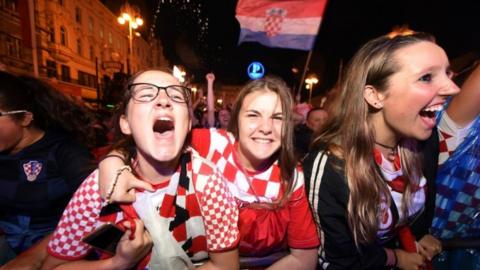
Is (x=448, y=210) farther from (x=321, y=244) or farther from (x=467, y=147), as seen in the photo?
(x=321, y=244)

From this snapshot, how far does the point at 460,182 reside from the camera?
190 cm

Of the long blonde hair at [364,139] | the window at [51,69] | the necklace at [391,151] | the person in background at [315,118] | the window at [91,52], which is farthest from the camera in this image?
the window at [91,52]

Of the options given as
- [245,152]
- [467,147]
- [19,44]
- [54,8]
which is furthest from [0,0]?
[467,147]

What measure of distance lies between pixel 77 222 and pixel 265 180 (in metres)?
1.16

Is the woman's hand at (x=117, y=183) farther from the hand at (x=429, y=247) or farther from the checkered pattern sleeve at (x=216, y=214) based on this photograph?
the hand at (x=429, y=247)

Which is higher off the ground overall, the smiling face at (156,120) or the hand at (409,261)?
the smiling face at (156,120)

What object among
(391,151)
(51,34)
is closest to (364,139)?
(391,151)

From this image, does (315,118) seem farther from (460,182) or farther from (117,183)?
(117,183)

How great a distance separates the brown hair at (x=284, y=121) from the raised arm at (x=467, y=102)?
1034 mm

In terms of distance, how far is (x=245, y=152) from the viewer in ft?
6.64

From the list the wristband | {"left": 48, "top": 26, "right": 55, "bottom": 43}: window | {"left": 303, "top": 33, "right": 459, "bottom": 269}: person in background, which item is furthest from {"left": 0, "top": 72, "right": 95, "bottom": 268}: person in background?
{"left": 48, "top": 26, "right": 55, "bottom": 43}: window

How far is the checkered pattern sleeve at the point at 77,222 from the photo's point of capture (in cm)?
155

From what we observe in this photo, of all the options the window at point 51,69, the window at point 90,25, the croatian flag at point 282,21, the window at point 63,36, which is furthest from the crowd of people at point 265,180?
the window at point 90,25

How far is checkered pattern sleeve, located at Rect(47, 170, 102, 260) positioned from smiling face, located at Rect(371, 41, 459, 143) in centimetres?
182
